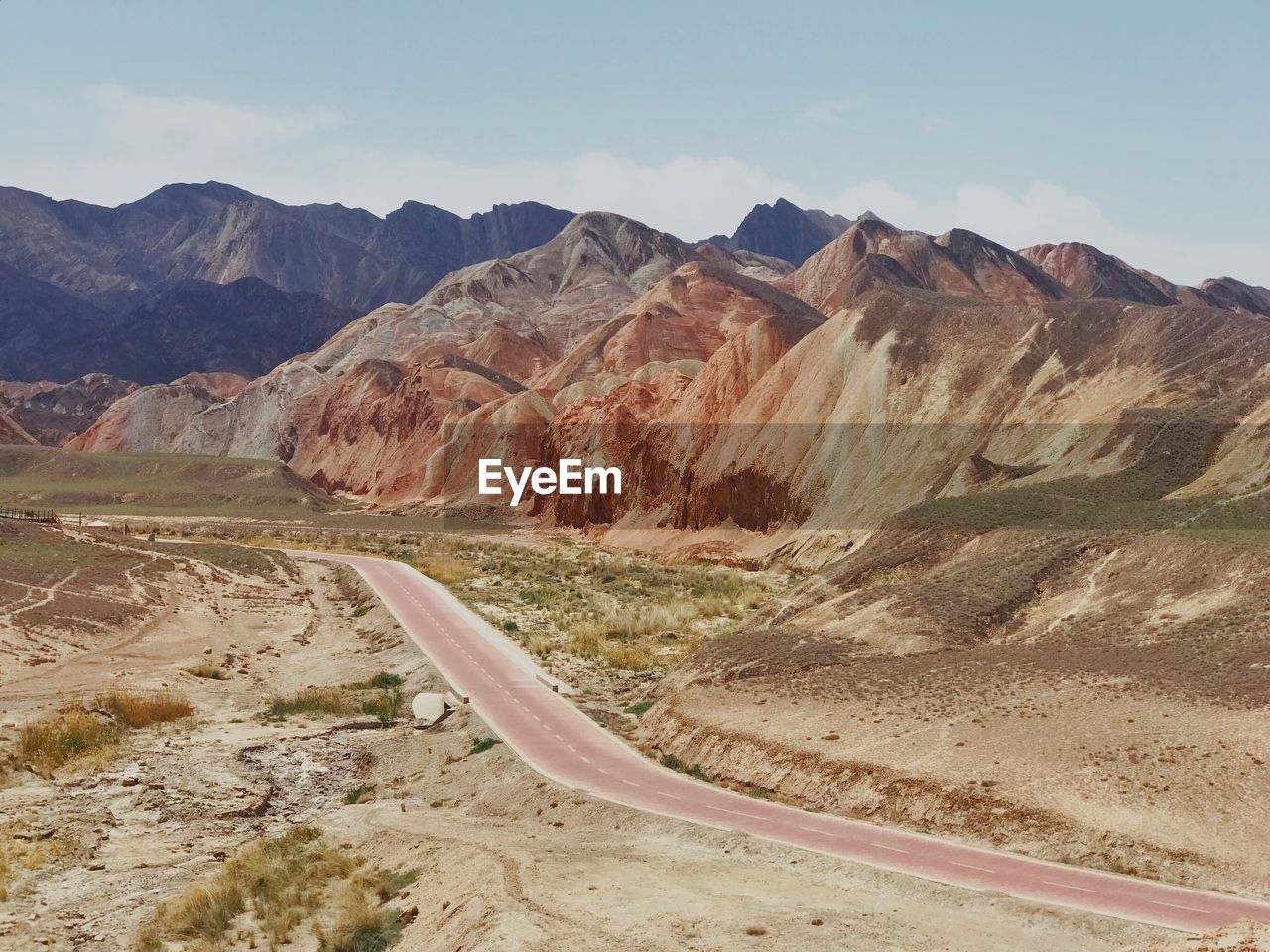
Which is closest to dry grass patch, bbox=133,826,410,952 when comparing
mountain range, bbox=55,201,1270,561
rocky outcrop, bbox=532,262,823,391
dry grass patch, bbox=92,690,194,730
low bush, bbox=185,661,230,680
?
dry grass patch, bbox=92,690,194,730

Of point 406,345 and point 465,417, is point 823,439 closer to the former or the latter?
point 465,417

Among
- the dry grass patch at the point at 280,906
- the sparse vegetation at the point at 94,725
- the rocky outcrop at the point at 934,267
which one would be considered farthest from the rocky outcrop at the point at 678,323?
the dry grass patch at the point at 280,906

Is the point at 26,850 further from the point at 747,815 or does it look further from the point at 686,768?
the point at 747,815

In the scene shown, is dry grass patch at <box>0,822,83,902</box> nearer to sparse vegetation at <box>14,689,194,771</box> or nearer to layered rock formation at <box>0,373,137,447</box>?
sparse vegetation at <box>14,689,194,771</box>

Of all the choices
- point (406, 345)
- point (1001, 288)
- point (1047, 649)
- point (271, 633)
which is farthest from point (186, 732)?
point (1001, 288)

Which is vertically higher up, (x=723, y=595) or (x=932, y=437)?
(x=932, y=437)

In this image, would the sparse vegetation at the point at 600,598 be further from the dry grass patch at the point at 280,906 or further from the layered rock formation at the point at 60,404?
the layered rock formation at the point at 60,404
